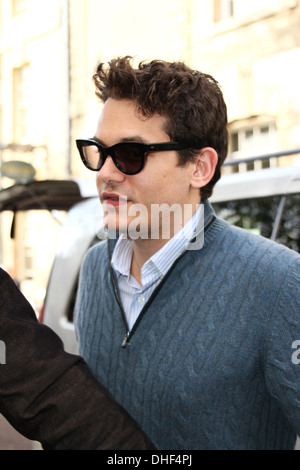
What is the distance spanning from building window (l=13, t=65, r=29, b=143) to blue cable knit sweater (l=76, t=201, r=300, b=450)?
1332 cm

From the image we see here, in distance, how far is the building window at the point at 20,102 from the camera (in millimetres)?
14234

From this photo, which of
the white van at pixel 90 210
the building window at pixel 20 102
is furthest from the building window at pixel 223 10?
the building window at pixel 20 102

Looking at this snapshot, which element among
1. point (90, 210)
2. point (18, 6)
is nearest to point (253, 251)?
point (90, 210)

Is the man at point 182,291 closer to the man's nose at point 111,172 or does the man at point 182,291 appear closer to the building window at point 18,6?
the man's nose at point 111,172

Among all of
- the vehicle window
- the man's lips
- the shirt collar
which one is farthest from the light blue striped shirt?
the vehicle window

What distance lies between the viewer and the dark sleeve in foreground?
38.8 inches

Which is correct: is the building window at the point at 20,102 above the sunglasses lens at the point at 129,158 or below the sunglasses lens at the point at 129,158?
above

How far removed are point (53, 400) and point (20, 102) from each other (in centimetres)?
1452

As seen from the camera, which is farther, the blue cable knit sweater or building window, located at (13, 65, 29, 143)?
building window, located at (13, 65, 29, 143)

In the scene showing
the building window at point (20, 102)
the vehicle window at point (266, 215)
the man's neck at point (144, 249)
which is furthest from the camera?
the building window at point (20, 102)

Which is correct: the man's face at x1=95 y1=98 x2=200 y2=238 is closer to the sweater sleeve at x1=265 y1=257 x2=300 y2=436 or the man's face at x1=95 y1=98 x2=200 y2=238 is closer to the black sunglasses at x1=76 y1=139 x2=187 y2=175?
the black sunglasses at x1=76 y1=139 x2=187 y2=175

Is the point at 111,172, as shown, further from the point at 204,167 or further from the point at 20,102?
the point at 20,102

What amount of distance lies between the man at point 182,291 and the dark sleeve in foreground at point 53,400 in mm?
483

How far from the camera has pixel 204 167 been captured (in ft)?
5.79
